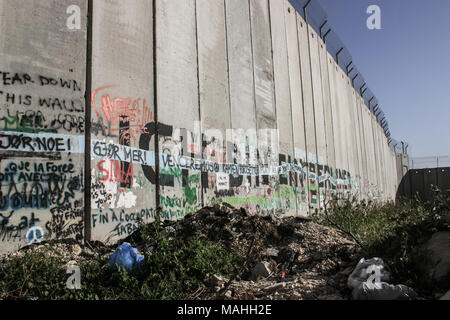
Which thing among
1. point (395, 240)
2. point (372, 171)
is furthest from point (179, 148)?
point (372, 171)

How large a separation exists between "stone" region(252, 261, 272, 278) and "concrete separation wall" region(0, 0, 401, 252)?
198 cm

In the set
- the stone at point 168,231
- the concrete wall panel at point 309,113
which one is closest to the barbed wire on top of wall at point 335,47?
the concrete wall panel at point 309,113

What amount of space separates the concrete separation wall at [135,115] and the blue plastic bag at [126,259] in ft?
3.64

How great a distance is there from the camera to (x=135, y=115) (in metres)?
5.79

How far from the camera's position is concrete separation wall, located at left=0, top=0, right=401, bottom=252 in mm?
4555

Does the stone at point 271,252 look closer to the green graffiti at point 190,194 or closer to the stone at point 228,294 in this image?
the stone at point 228,294

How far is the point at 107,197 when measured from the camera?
5176 millimetres

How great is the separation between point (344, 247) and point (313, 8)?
12.7m

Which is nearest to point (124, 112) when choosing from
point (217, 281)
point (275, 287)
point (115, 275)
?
point (115, 275)

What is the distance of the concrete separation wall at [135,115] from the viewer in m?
4.55

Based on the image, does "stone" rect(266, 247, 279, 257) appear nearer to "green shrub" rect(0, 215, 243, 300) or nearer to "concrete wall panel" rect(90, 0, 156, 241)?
"green shrub" rect(0, 215, 243, 300)

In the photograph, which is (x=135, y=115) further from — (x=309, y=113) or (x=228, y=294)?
(x=309, y=113)

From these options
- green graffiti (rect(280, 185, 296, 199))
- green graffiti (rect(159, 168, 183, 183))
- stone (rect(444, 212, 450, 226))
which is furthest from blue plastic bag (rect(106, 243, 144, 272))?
green graffiti (rect(280, 185, 296, 199))

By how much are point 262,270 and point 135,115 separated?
3112 millimetres
